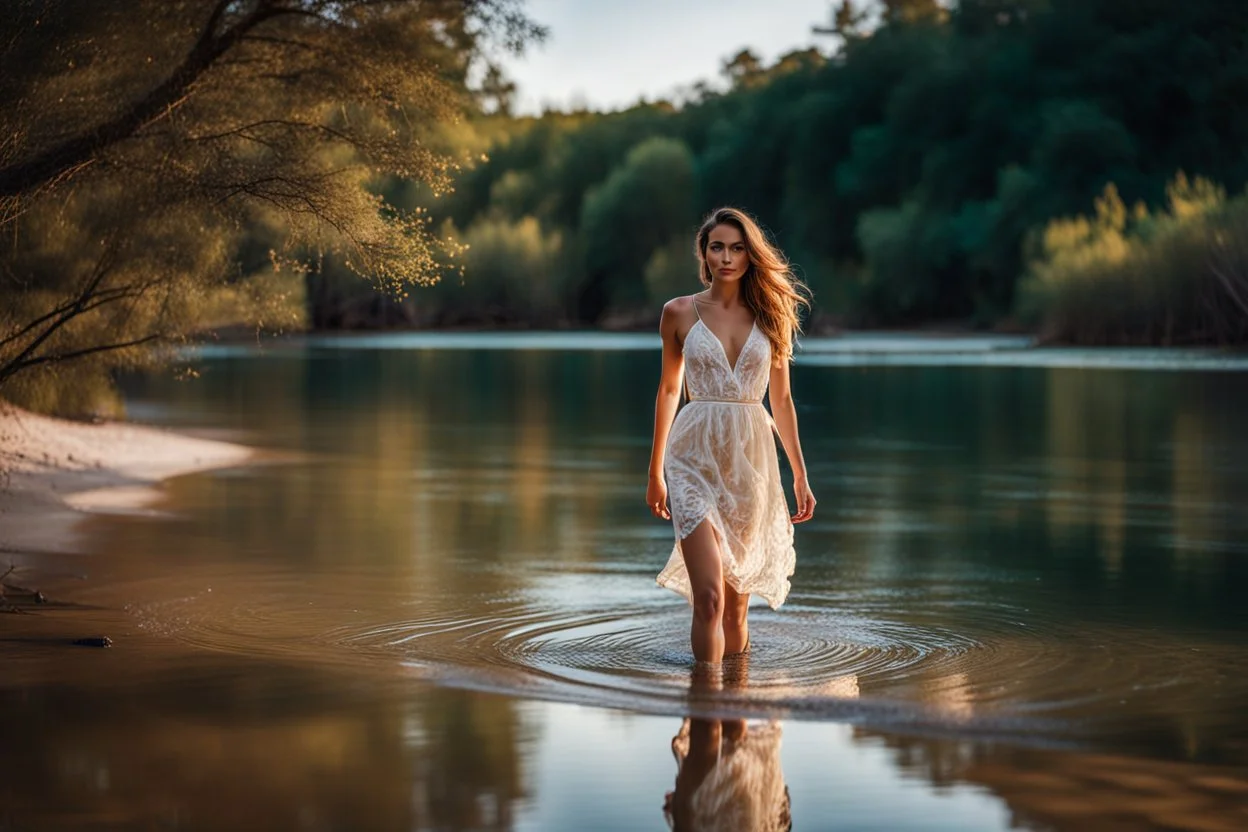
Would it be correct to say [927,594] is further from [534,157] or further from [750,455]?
[534,157]

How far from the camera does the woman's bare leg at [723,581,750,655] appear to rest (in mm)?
9132

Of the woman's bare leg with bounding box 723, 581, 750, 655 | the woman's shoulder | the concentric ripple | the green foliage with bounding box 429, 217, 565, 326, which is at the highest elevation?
the green foliage with bounding box 429, 217, 565, 326

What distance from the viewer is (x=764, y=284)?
8.88m

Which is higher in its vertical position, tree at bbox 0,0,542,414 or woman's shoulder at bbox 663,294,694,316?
tree at bbox 0,0,542,414

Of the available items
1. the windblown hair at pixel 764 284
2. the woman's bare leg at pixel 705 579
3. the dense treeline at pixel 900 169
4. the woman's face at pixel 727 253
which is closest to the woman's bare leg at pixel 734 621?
the woman's bare leg at pixel 705 579

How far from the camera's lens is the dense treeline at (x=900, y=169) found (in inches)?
3034

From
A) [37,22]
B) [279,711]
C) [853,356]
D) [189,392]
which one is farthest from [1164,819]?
[853,356]

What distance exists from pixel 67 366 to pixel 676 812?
9.33m

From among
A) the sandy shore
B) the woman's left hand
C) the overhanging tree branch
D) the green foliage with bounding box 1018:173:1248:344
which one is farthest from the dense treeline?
the woman's left hand

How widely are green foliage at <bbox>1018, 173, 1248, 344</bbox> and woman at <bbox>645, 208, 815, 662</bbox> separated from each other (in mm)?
39268

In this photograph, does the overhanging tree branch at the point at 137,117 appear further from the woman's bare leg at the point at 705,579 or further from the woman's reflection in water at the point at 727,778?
the woman's reflection in water at the point at 727,778

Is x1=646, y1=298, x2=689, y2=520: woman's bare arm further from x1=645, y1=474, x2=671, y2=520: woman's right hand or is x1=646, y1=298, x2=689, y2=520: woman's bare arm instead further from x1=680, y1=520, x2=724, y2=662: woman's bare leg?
x1=680, y1=520, x2=724, y2=662: woman's bare leg

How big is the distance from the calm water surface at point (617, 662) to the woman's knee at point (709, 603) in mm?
356

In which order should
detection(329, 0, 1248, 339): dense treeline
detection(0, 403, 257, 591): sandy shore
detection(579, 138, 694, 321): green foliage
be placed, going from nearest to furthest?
detection(0, 403, 257, 591): sandy shore, detection(329, 0, 1248, 339): dense treeline, detection(579, 138, 694, 321): green foliage
